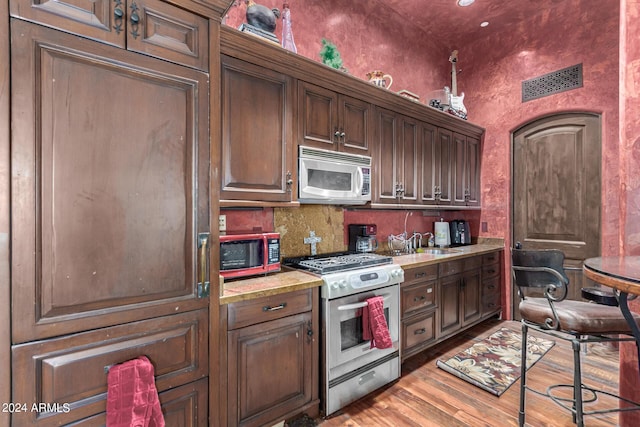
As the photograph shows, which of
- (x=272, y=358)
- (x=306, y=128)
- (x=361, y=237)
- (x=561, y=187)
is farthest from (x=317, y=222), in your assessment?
(x=561, y=187)

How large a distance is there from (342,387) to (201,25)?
2335mm

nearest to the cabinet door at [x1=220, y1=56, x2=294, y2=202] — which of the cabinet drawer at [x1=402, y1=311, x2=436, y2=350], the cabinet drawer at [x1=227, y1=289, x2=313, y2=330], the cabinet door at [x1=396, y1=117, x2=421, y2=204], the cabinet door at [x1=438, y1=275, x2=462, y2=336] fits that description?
the cabinet drawer at [x1=227, y1=289, x2=313, y2=330]

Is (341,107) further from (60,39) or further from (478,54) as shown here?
(478,54)

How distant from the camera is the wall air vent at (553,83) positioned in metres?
3.32

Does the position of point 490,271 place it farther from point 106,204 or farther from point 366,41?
point 106,204

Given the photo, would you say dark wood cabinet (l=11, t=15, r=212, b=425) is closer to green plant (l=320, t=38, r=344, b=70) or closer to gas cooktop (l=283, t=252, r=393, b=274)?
gas cooktop (l=283, t=252, r=393, b=274)

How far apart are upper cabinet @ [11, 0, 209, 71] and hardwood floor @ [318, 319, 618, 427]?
2.30 metres

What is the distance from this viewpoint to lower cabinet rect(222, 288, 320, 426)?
1.67 metres

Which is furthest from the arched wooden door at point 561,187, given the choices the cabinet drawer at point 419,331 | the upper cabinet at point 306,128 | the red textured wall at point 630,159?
the red textured wall at point 630,159

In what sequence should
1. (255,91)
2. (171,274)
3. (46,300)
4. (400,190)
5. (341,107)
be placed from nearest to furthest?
(46,300), (171,274), (255,91), (341,107), (400,190)

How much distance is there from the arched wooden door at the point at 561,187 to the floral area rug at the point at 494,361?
0.75m

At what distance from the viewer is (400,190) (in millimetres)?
3033

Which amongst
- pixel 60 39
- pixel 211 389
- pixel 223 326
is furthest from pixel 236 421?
pixel 60 39

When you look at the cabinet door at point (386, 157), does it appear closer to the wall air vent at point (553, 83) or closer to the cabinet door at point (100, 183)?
the cabinet door at point (100, 183)
